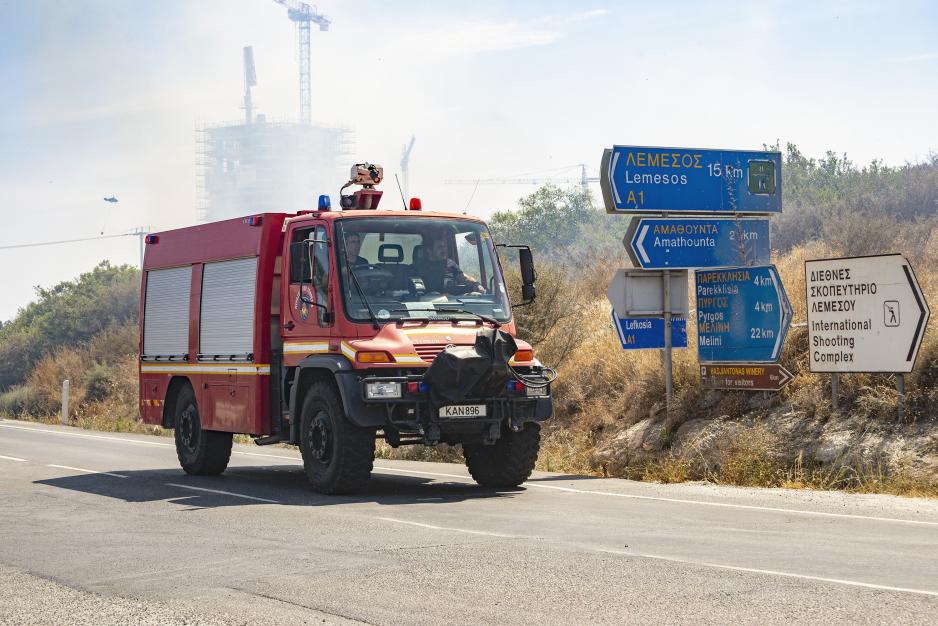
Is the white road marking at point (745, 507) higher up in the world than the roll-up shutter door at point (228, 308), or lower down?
lower down

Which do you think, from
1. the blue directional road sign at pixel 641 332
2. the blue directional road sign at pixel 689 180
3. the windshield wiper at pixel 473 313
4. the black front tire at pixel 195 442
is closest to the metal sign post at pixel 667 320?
the blue directional road sign at pixel 641 332

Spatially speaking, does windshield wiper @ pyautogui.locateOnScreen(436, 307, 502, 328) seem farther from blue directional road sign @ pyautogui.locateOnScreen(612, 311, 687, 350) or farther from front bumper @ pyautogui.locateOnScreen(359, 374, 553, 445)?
blue directional road sign @ pyautogui.locateOnScreen(612, 311, 687, 350)

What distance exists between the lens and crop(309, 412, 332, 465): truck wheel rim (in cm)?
1380

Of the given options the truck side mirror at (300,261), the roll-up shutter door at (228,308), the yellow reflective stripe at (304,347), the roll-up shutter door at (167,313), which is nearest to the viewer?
the yellow reflective stripe at (304,347)

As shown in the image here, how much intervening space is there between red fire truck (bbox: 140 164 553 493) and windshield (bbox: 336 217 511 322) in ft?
0.05

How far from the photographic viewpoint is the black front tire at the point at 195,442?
1689 cm

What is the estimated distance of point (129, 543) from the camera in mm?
10477

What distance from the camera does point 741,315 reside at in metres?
16.9

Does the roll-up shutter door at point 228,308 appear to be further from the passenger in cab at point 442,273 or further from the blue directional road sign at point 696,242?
the blue directional road sign at point 696,242

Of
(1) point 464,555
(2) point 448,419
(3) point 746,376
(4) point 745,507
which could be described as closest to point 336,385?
(2) point 448,419

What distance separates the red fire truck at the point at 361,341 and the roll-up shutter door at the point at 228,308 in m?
0.03

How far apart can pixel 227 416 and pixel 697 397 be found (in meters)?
6.45

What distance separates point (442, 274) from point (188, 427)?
5015 mm

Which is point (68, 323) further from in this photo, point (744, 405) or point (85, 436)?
point (744, 405)
